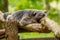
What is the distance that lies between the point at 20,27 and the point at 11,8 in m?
0.99

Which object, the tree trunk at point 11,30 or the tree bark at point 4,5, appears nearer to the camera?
the tree trunk at point 11,30

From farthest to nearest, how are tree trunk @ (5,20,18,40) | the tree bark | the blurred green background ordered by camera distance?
the blurred green background → the tree bark → tree trunk @ (5,20,18,40)

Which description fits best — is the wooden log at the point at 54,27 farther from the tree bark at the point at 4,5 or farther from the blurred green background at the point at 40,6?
the blurred green background at the point at 40,6

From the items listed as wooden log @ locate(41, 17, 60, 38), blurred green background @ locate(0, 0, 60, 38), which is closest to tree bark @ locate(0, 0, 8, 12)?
blurred green background @ locate(0, 0, 60, 38)

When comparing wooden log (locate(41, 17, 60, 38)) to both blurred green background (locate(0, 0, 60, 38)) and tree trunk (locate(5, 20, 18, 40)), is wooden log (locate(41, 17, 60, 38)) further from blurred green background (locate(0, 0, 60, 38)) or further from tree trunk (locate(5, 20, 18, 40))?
blurred green background (locate(0, 0, 60, 38))

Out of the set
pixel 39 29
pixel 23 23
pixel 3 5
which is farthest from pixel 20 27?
pixel 3 5

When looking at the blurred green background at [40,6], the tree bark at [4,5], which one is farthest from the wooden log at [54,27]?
the blurred green background at [40,6]

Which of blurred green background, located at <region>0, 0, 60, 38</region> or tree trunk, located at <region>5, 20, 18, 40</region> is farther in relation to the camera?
blurred green background, located at <region>0, 0, 60, 38</region>

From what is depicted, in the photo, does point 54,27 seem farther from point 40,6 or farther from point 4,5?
point 40,6

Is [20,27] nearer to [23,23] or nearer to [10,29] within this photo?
[23,23]

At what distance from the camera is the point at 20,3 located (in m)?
2.48

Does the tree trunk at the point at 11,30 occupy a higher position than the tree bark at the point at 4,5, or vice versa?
the tree bark at the point at 4,5

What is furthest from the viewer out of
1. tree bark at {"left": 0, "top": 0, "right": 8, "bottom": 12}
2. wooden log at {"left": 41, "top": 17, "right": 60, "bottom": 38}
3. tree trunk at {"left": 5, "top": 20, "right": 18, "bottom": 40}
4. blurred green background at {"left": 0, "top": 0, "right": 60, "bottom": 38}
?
blurred green background at {"left": 0, "top": 0, "right": 60, "bottom": 38}

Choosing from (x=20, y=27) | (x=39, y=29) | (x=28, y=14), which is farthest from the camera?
(x=28, y=14)
